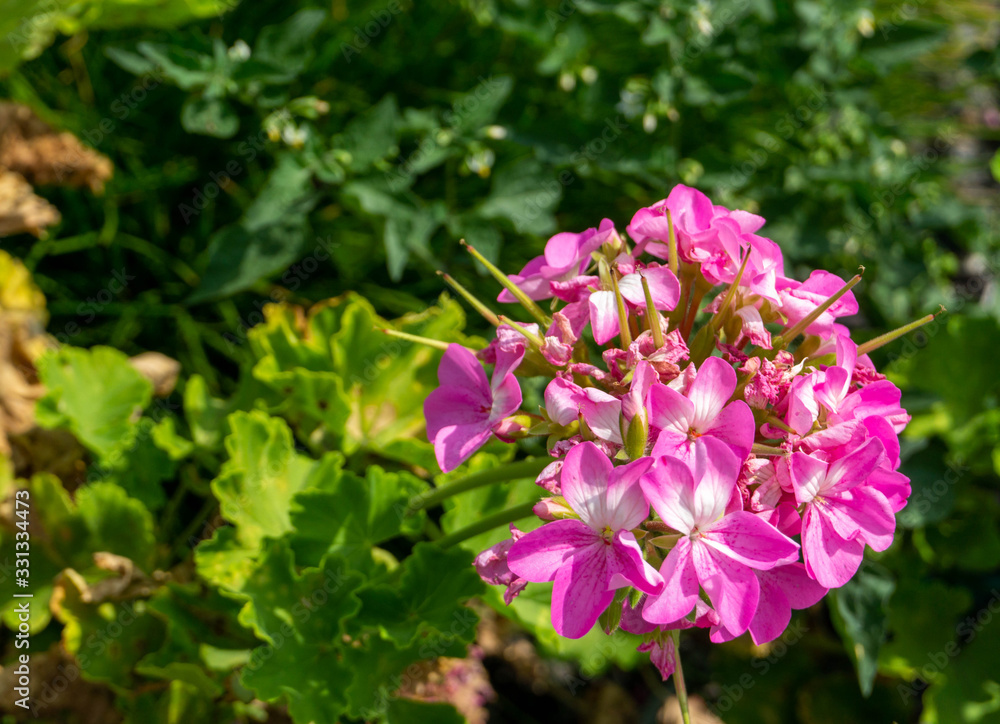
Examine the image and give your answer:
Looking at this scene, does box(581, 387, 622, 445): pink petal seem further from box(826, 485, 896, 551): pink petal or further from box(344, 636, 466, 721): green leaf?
box(344, 636, 466, 721): green leaf

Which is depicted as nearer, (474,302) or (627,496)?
(627,496)

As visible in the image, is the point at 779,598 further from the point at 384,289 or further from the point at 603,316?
the point at 384,289

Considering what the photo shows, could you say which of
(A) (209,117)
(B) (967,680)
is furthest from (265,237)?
(B) (967,680)

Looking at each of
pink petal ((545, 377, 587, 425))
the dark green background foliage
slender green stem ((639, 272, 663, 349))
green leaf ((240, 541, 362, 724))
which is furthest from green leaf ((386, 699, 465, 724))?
slender green stem ((639, 272, 663, 349))

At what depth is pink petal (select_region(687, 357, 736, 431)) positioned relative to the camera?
3.11 ft

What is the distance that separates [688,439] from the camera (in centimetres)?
96

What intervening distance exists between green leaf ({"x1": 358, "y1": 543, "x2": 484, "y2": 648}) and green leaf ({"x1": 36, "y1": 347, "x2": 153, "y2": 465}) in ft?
2.45

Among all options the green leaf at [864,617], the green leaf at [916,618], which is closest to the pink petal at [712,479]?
the green leaf at [864,617]

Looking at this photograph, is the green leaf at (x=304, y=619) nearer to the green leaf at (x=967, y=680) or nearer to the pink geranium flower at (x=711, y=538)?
the pink geranium flower at (x=711, y=538)

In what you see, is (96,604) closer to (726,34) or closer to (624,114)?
(624,114)

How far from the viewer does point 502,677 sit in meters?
2.50

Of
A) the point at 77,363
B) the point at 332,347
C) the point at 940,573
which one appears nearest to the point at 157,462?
the point at 77,363

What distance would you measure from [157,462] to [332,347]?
481 mm

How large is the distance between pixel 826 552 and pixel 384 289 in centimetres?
162
